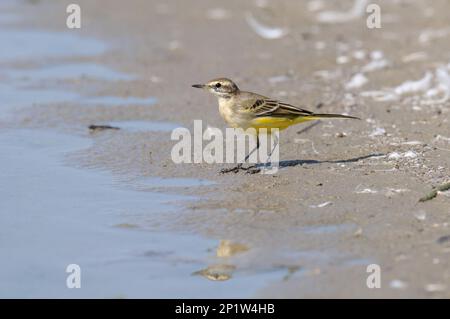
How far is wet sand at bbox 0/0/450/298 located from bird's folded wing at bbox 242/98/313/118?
0.50 meters

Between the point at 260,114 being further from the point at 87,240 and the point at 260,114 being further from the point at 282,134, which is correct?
the point at 87,240

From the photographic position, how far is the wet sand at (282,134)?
6.52 meters

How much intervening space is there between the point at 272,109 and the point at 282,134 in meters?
1.16

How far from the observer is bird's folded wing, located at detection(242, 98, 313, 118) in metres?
9.17

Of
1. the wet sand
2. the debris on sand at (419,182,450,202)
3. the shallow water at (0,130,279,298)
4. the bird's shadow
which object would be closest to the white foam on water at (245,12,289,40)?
the wet sand

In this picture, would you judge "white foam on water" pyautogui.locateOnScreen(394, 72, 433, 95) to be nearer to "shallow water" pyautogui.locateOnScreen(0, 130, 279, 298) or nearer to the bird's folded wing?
the bird's folded wing

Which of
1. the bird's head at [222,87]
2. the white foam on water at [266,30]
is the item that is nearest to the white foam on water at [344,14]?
the white foam on water at [266,30]

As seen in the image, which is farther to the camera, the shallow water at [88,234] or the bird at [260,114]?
the bird at [260,114]

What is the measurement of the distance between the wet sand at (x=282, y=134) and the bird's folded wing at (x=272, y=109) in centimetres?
50

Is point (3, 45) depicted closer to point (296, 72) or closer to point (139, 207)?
point (296, 72)

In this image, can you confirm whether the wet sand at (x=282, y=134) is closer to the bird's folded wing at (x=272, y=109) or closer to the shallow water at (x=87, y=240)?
the shallow water at (x=87, y=240)

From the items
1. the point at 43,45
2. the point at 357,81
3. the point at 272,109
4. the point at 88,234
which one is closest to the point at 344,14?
the point at 357,81

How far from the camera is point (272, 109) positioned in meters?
9.20

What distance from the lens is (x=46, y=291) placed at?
6281 mm
